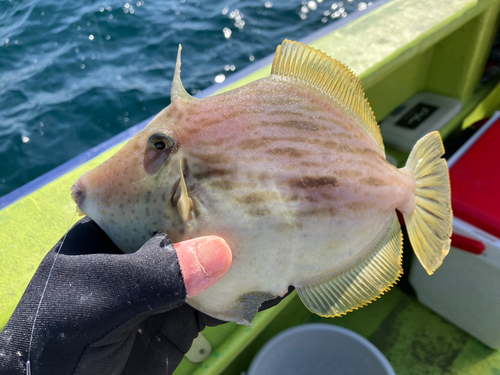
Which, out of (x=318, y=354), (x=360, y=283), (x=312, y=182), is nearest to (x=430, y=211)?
(x=360, y=283)

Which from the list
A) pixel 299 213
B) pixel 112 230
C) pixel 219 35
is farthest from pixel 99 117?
pixel 299 213

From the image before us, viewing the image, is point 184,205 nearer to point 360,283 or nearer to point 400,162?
point 360,283

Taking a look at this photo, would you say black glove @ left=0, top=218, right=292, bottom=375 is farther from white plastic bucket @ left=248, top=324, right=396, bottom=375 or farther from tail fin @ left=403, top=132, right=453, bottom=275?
white plastic bucket @ left=248, top=324, right=396, bottom=375

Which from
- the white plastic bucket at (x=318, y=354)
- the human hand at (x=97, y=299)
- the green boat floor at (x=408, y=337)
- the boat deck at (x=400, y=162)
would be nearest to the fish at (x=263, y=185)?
the human hand at (x=97, y=299)

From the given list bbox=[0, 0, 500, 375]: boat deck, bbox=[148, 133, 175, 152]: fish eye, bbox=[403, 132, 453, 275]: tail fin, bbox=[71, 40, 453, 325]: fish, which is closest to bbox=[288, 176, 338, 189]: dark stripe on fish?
bbox=[71, 40, 453, 325]: fish

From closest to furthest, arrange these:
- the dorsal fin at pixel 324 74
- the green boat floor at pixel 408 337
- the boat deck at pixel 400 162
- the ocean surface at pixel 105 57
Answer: the dorsal fin at pixel 324 74
the boat deck at pixel 400 162
the green boat floor at pixel 408 337
the ocean surface at pixel 105 57

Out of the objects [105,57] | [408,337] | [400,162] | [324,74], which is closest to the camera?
[324,74]

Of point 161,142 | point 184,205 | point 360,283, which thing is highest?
point 161,142

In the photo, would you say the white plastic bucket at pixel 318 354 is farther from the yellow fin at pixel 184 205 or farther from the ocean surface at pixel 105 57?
the ocean surface at pixel 105 57
